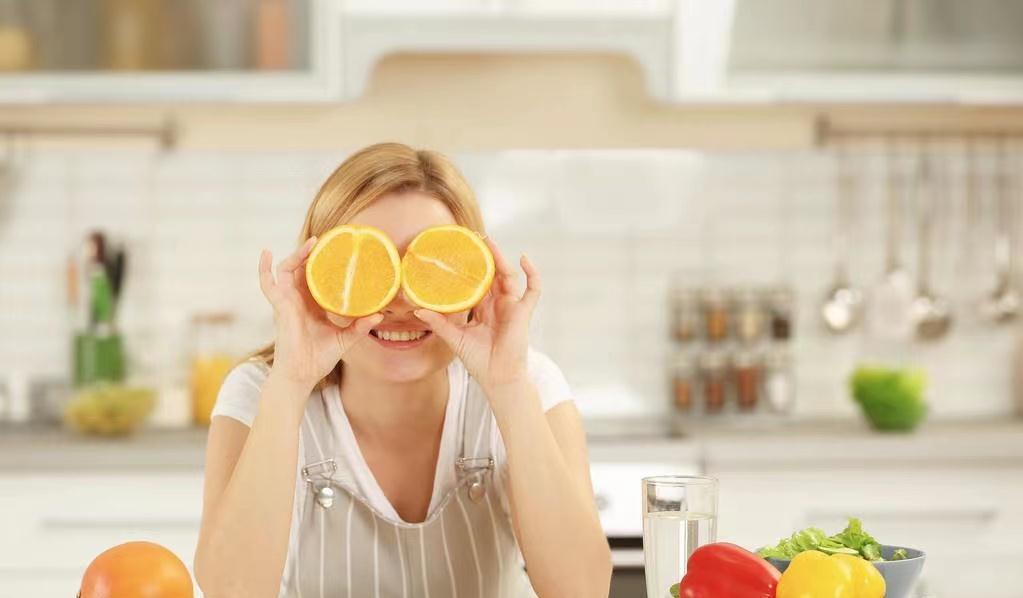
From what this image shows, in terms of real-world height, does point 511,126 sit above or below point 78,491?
above

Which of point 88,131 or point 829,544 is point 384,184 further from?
point 88,131

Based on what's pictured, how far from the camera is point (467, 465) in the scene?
170 centimetres

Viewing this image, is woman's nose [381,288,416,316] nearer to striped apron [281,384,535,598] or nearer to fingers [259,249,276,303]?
fingers [259,249,276,303]

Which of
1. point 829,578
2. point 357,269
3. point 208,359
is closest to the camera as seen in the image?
point 829,578

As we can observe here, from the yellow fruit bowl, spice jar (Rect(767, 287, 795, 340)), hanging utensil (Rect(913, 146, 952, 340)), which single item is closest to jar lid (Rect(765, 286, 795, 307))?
spice jar (Rect(767, 287, 795, 340))

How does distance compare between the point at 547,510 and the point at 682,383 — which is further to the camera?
the point at 682,383

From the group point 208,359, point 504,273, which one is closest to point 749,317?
point 208,359

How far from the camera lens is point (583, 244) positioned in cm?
340

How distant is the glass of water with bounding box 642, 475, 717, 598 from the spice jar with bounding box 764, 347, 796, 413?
7.06 feet

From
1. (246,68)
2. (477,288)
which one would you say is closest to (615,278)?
(246,68)

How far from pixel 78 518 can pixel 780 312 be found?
1.77 m

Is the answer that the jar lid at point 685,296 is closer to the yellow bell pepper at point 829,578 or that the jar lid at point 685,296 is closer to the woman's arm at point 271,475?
the woman's arm at point 271,475

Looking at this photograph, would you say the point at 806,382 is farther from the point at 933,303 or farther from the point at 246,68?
the point at 246,68

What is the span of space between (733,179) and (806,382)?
58 centimetres
